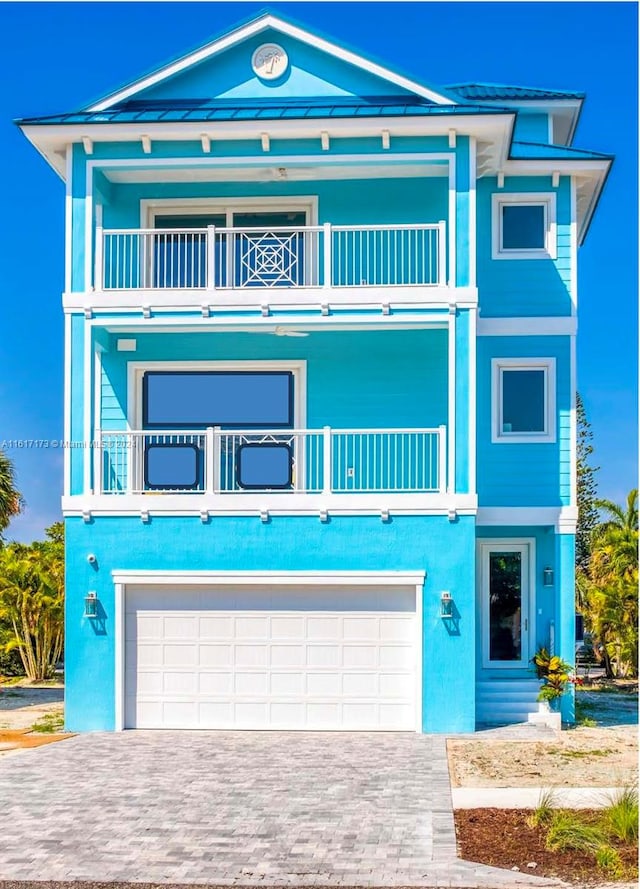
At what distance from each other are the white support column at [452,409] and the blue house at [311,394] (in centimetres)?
5

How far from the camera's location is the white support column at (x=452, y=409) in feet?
53.1

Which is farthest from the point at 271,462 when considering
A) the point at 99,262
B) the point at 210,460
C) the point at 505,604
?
the point at 505,604

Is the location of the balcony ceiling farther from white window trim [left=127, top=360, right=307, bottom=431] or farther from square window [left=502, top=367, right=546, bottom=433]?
square window [left=502, top=367, right=546, bottom=433]

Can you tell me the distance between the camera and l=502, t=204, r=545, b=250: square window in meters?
18.2

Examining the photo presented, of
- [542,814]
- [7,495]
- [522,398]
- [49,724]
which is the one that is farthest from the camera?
[7,495]

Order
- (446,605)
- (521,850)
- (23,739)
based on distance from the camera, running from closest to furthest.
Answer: (521,850), (23,739), (446,605)

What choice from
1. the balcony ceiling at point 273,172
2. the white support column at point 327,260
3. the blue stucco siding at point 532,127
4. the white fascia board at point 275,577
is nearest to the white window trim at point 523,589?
the white fascia board at point 275,577

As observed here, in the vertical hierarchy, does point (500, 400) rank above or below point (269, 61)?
below

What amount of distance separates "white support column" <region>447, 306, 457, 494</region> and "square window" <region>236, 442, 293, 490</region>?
2.83m

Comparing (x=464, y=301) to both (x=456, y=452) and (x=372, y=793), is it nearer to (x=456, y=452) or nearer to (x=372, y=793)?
(x=456, y=452)

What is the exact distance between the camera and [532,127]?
1992 cm

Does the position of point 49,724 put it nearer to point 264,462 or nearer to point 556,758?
point 264,462

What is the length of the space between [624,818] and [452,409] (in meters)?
7.74

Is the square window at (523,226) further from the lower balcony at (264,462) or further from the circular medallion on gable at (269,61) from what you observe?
the circular medallion on gable at (269,61)
